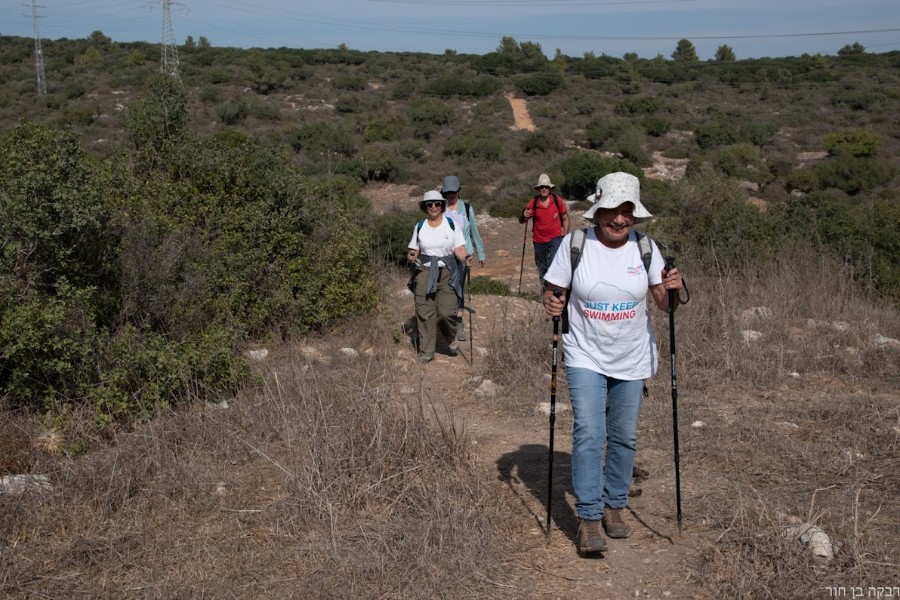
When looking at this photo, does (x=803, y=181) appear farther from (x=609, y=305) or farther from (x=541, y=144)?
(x=609, y=305)

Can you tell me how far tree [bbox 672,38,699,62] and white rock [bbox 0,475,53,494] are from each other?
78.5 metres

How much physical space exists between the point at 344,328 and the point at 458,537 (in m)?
5.05

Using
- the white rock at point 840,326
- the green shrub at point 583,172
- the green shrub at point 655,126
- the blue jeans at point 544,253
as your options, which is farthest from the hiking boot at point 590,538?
the green shrub at point 655,126

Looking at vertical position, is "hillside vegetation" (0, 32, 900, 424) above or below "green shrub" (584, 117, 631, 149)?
below

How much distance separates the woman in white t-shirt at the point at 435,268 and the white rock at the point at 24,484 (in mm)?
3917

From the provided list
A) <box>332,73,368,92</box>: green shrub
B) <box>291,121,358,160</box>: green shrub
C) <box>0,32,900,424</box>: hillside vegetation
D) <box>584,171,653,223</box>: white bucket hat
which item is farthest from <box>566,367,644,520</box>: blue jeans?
<box>332,73,368,92</box>: green shrub

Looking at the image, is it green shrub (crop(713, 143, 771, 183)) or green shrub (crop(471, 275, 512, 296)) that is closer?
green shrub (crop(471, 275, 512, 296))

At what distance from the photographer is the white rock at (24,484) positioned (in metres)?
4.54

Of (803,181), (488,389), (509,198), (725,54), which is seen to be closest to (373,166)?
(509,198)

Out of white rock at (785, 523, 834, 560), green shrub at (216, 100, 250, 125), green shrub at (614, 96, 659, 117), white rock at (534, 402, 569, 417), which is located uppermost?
green shrub at (614, 96, 659, 117)

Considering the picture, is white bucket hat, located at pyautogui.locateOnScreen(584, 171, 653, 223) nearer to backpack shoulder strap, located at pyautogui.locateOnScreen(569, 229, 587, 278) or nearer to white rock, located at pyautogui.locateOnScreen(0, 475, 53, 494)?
backpack shoulder strap, located at pyautogui.locateOnScreen(569, 229, 587, 278)

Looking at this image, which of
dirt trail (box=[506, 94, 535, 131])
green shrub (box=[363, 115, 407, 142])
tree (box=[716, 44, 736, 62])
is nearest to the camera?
green shrub (box=[363, 115, 407, 142])

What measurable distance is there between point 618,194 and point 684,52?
80.5 meters

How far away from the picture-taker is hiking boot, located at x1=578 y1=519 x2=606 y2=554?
4027mm
